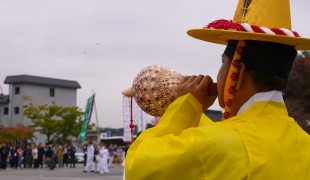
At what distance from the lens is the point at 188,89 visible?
2299 millimetres

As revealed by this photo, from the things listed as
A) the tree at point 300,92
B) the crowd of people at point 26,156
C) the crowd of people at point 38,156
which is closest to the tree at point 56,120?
the crowd of people at point 38,156

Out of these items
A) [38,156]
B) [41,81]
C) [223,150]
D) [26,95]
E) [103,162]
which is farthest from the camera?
[41,81]

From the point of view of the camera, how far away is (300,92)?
21328mm

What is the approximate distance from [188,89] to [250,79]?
10.0 inches

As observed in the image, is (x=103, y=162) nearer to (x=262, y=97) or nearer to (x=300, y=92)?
(x=300, y=92)

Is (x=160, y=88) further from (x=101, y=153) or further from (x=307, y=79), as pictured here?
(x=101, y=153)

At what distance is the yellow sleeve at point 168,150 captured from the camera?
6.61 feet

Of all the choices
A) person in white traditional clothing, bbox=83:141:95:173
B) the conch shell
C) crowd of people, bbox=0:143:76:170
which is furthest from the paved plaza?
the conch shell

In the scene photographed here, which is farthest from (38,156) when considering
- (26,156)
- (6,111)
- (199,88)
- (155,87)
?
(6,111)

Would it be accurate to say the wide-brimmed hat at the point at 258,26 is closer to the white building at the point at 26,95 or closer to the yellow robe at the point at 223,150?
the yellow robe at the point at 223,150

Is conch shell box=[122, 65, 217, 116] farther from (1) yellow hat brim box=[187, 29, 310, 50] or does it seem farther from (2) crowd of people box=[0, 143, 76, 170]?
(2) crowd of people box=[0, 143, 76, 170]

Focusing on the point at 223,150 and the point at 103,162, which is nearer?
the point at 223,150

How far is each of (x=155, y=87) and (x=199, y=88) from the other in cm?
52

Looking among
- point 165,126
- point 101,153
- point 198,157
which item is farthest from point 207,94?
point 101,153
